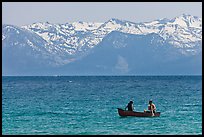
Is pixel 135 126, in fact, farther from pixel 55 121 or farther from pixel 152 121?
pixel 55 121

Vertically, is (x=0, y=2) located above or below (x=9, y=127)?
above

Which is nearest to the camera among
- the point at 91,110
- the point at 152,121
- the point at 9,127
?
the point at 9,127

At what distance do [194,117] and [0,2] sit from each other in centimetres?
2291

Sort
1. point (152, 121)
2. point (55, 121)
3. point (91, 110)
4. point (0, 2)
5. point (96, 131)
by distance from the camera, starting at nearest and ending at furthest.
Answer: point (0, 2), point (96, 131), point (152, 121), point (55, 121), point (91, 110)

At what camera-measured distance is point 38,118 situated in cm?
3450

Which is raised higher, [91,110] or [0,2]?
[0,2]

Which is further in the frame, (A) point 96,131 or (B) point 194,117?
(B) point 194,117

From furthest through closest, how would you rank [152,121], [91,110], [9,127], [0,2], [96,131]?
[91,110] < [152,121] < [9,127] < [96,131] < [0,2]

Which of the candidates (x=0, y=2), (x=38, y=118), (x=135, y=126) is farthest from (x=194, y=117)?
(x=0, y=2)

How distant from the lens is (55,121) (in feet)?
108

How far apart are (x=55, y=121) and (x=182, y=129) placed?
8577 mm

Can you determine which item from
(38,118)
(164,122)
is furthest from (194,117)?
(38,118)

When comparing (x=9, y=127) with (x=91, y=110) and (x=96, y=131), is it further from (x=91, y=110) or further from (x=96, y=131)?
(x=91, y=110)

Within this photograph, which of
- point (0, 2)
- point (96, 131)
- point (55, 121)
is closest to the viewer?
point (0, 2)
